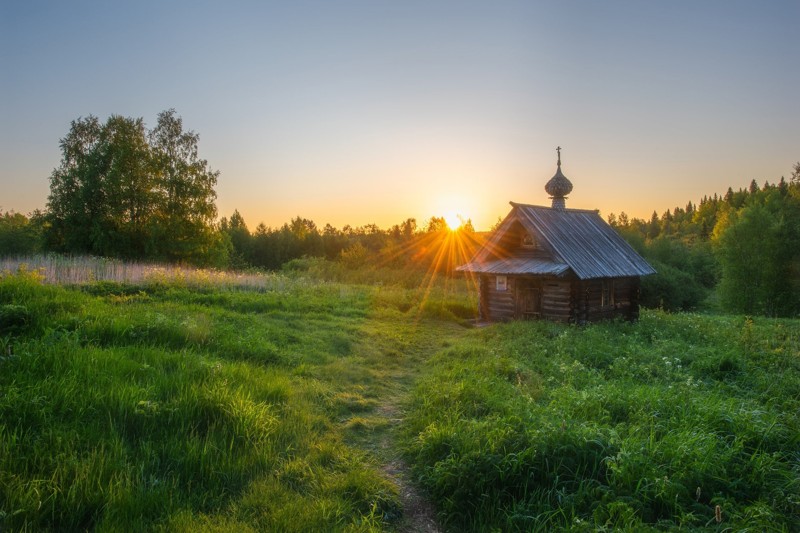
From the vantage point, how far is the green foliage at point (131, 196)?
28.3 metres

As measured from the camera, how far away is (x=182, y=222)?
3072cm

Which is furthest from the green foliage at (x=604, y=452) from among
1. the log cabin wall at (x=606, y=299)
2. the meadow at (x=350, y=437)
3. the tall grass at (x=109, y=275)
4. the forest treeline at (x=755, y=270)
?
the forest treeline at (x=755, y=270)

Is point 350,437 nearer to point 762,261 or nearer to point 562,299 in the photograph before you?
point 562,299

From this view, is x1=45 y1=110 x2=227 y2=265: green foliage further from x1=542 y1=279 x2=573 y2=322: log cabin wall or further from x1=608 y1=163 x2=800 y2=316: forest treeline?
x1=608 y1=163 x2=800 y2=316: forest treeline

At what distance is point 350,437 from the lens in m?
6.29

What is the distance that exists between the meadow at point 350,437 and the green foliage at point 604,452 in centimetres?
2

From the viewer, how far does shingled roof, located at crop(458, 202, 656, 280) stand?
1686 cm

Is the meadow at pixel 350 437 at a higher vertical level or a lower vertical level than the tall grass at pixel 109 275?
lower

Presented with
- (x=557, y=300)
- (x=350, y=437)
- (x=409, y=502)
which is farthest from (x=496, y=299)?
(x=409, y=502)

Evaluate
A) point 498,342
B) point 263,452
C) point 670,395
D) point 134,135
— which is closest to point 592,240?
point 498,342

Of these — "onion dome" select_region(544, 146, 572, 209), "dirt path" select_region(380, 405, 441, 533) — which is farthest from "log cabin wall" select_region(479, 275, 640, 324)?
"dirt path" select_region(380, 405, 441, 533)

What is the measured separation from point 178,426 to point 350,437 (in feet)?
7.57

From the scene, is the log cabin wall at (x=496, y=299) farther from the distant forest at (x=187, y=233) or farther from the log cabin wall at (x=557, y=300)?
the distant forest at (x=187, y=233)

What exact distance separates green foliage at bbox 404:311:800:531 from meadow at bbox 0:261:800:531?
24mm
